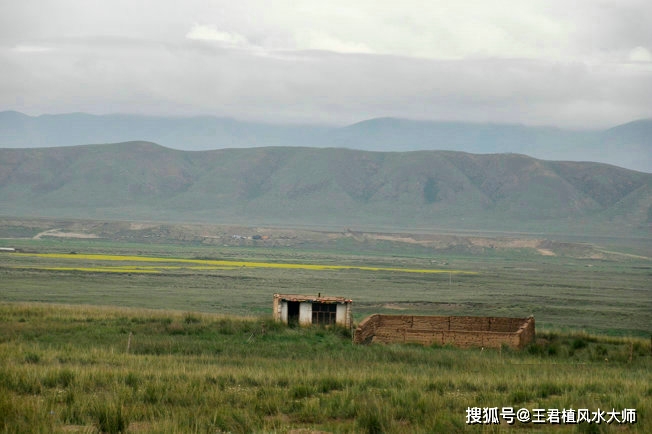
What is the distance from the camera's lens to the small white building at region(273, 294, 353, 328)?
35531 millimetres

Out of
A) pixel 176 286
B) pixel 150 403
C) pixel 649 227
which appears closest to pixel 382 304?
pixel 176 286

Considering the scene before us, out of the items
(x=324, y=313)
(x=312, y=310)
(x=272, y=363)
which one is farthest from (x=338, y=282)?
(x=272, y=363)

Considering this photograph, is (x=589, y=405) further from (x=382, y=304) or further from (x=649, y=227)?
(x=649, y=227)

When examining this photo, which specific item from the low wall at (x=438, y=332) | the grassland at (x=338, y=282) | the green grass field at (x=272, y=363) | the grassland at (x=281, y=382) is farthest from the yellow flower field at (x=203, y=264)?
the grassland at (x=281, y=382)

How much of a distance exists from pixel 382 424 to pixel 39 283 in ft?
172

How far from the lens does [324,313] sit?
35.8 m

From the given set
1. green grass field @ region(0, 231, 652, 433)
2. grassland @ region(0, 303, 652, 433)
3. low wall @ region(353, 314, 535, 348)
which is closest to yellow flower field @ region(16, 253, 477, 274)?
green grass field @ region(0, 231, 652, 433)

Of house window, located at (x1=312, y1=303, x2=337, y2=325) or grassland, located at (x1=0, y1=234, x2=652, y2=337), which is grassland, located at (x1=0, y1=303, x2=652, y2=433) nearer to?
→ house window, located at (x1=312, y1=303, x2=337, y2=325)

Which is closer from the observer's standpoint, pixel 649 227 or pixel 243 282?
pixel 243 282

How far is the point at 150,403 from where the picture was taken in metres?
15.2

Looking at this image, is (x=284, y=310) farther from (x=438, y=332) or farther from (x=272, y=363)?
(x=272, y=363)

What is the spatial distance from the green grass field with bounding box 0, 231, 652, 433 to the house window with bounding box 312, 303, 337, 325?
6.06 ft

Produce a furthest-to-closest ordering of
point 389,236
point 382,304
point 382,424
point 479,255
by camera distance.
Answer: point 389,236 < point 479,255 < point 382,304 < point 382,424

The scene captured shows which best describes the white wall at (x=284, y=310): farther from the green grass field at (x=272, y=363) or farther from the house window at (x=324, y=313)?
the house window at (x=324, y=313)
